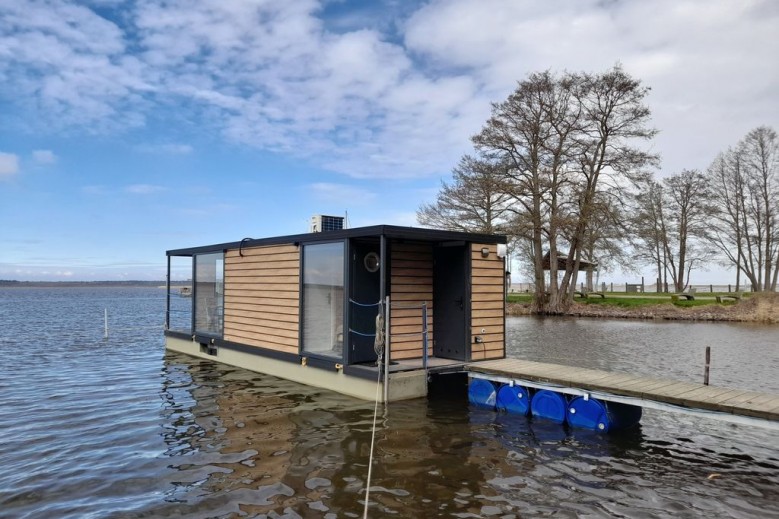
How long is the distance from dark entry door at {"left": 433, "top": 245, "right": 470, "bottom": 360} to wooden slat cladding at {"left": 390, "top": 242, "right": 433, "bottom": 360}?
15cm

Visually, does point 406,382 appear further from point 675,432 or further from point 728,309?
point 728,309

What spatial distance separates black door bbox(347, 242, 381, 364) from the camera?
966 centimetres

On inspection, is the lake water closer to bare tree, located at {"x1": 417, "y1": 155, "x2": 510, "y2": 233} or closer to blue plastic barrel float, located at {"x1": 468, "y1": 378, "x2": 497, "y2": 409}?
blue plastic barrel float, located at {"x1": 468, "y1": 378, "x2": 497, "y2": 409}

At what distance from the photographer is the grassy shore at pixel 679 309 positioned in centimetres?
2581

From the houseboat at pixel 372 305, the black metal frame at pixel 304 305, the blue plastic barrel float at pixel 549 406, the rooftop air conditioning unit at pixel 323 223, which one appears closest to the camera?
the blue plastic barrel float at pixel 549 406

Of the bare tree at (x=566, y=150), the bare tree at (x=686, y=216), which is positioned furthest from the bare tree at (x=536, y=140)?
the bare tree at (x=686, y=216)

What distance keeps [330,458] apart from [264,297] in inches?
237

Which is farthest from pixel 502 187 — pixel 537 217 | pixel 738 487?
pixel 738 487

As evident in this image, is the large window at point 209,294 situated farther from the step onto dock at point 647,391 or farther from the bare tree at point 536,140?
the bare tree at point 536,140

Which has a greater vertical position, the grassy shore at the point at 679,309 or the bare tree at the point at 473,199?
the bare tree at the point at 473,199

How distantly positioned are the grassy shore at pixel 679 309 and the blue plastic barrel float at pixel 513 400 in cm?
2277

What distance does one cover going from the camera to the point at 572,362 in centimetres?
1448

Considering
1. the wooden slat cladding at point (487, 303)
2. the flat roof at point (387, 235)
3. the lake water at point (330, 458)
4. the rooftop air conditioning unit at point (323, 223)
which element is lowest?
the lake water at point (330, 458)

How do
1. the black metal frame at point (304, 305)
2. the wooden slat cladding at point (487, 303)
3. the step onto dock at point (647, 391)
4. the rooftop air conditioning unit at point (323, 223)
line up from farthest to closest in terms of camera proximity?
the rooftop air conditioning unit at point (323, 223) < the wooden slat cladding at point (487, 303) < the black metal frame at point (304, 305) < the step onto dock at point (647, 391)
